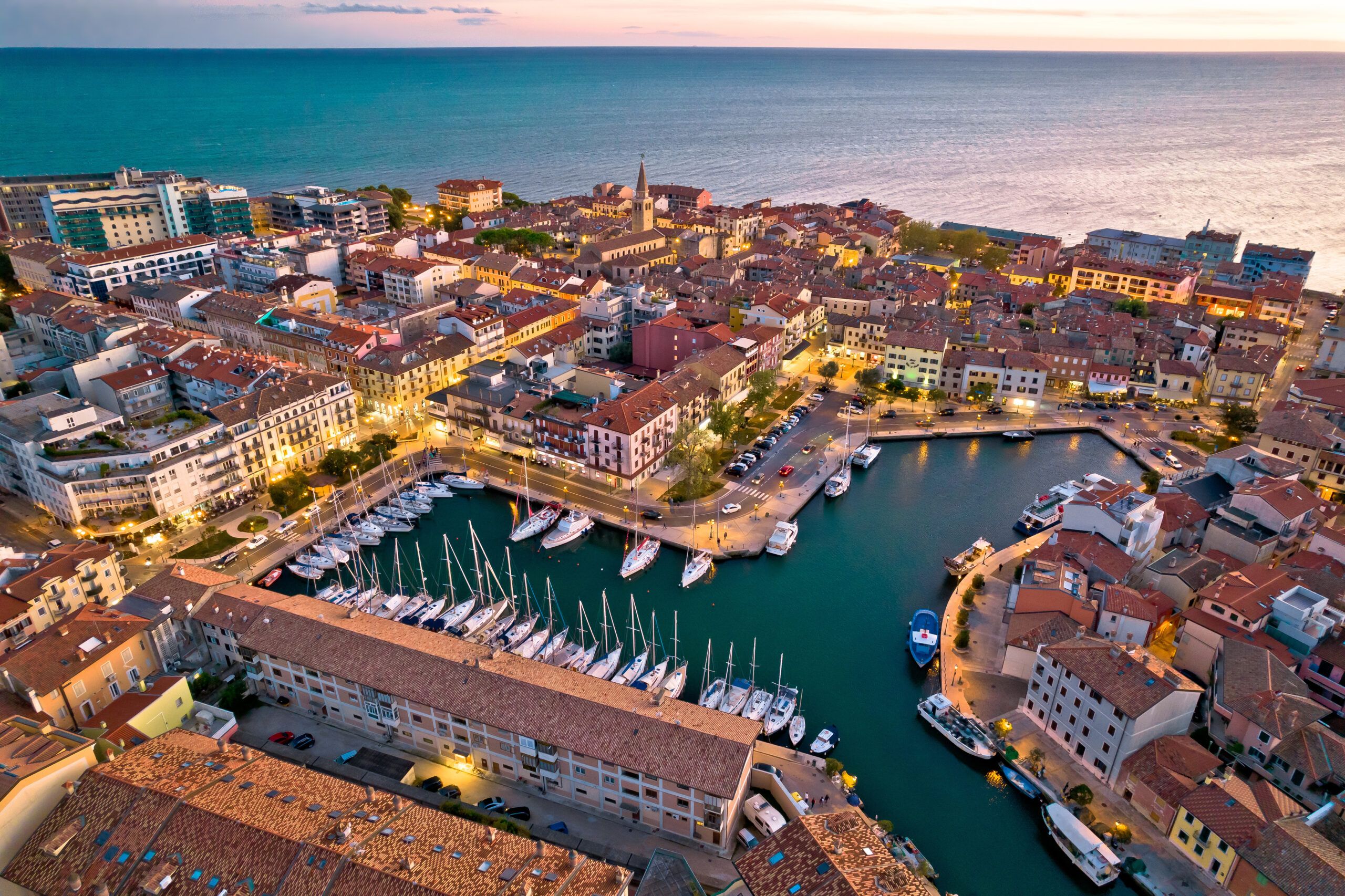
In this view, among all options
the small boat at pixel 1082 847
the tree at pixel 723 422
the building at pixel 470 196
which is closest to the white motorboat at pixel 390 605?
the tree at pixel 723 422

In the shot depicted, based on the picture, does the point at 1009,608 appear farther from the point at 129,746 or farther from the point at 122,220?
the point at 122,220

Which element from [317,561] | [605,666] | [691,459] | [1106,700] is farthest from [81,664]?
[1106,700]

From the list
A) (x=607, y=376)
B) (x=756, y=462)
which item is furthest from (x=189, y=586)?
(x=756, y=462)

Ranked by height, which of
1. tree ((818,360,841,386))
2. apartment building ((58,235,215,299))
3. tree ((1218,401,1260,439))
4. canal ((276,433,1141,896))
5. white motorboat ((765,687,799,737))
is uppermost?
apartment building ((58,235,215,299))

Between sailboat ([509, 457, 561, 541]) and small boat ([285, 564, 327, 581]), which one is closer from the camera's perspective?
small boat ([285, 564, 327, 581])

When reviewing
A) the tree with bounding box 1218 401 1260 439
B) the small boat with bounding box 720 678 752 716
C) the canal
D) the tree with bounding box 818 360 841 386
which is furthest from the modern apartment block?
the tree with bounding box 1218 401 1260 439

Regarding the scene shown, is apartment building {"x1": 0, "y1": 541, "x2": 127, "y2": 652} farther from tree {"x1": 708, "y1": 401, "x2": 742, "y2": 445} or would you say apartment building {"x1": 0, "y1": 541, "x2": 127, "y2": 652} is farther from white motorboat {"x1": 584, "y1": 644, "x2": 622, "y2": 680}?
tree {"x1": 708, "y1": 401, "x2": 742, "y2": 445}
